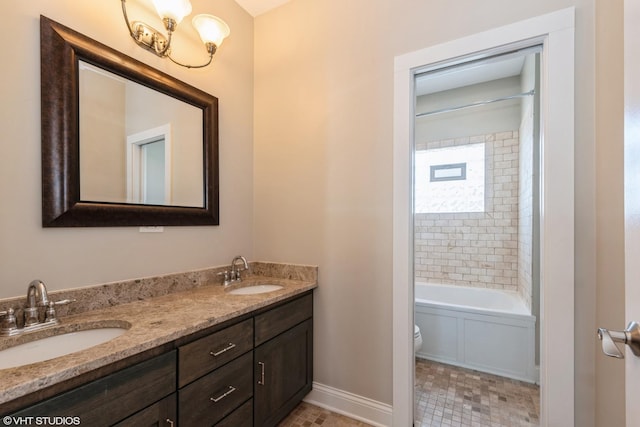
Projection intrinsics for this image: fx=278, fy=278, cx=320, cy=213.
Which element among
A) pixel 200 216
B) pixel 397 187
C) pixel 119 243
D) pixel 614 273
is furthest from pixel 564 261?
pixel 119 243

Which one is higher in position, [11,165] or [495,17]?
[495,17]

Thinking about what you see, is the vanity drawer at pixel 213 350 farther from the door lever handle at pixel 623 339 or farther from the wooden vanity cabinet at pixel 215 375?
the door lever handle at pixel 623 339

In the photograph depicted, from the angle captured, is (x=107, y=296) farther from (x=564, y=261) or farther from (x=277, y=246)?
(x=564, y=261)

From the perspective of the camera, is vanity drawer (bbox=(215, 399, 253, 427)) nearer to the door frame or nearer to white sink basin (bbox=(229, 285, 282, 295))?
white sink basin (bbox=(229, 285, 282, 295))

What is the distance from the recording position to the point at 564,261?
1.26m

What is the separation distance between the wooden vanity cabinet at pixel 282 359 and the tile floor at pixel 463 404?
0.59ft

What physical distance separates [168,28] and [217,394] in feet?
5.60

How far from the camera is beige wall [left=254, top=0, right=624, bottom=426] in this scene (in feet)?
5.43

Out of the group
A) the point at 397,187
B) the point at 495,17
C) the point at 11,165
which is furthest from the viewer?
the point at 397,187

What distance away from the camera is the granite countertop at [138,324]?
2.25 ft

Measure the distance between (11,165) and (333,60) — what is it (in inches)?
67.2

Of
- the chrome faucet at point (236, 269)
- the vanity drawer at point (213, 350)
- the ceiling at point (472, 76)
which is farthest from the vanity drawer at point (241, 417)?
the ceiling at point (472, 76)

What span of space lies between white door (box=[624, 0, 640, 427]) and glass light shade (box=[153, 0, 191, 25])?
1.65m

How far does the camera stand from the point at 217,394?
46.3 inches
